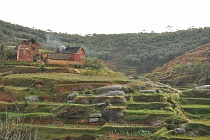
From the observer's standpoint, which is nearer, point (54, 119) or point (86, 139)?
point (86, 139)

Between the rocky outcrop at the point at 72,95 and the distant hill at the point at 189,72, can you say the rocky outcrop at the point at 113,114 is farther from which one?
the distant hill at the point at 189,72

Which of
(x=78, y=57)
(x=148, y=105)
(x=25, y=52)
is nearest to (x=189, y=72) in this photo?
(x=78, y=57)

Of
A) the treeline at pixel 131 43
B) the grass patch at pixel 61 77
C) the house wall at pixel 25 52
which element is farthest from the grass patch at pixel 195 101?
the treeline at pixel 131 43

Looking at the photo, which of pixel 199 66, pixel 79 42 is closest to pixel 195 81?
pixel 199 66

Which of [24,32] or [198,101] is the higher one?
[24,32]

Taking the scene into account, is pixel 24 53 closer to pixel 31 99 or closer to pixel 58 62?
pixel 58 62

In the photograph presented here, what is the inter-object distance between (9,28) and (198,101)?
318 ft

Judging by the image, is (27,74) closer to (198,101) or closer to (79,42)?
(198,101)

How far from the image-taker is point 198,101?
144 feet

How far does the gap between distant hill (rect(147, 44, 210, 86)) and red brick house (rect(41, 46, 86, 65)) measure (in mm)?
25201

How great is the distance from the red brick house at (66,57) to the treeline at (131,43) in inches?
1357

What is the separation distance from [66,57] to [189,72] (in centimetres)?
3230

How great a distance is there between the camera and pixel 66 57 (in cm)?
6819

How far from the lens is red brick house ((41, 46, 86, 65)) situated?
66062mm
